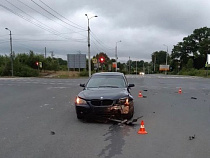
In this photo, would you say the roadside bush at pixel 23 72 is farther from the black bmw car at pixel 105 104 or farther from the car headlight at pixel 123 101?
the car headlight at pixel 123 101

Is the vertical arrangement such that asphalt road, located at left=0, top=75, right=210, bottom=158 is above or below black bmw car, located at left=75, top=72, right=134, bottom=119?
below

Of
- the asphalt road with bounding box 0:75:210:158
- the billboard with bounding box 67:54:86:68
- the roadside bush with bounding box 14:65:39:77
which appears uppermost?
the billboard with bounding box 67:54:86:68

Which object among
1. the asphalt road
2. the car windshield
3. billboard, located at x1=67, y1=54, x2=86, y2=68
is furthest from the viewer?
billboard, located at x1=67, y1=54, x2=86, y2=68

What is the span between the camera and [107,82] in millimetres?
8477

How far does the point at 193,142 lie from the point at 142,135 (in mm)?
1136

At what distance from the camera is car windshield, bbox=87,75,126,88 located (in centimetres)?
827

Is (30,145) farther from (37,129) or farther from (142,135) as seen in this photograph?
(142,135)

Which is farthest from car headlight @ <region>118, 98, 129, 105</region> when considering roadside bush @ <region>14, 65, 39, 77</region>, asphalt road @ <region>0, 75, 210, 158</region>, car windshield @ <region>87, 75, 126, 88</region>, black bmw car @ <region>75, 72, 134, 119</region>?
roadside bush @ <region>14, 65, 39, 77</region>

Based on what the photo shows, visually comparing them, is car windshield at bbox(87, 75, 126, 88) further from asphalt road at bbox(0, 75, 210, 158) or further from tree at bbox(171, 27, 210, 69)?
tree at bbox(171, 27, 210, 69)

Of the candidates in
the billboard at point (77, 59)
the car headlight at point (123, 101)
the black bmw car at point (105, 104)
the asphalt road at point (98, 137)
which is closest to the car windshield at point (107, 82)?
the black bmw car at point (105, 104)

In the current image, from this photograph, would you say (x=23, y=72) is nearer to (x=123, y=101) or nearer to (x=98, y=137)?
(x=123, y=101)

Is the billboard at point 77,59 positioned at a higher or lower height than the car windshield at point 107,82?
higher

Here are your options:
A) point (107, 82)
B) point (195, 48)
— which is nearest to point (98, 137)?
point (107, 82)

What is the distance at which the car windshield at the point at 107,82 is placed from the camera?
827 centimetres
